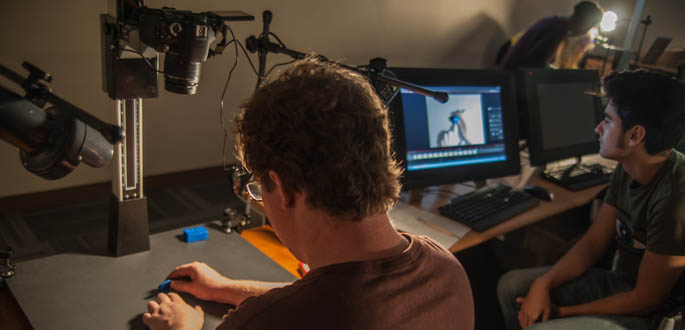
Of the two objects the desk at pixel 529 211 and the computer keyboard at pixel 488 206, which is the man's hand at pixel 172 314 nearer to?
the desk at pixel 529 211

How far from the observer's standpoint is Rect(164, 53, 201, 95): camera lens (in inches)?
47.7

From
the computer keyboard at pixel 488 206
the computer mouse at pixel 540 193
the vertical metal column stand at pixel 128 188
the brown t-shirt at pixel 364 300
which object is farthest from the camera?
the computer mouse at pixel 540 193

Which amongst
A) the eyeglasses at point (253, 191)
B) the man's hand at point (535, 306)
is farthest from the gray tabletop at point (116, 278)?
the man's hand at point (535, 306)

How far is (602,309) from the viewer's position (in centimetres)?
165

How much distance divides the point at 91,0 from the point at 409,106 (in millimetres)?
1897

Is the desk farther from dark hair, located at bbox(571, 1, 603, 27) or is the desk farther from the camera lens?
dark hair, located at bbox(571, 1, 603, 27)

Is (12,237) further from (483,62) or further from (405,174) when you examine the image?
(483,62)

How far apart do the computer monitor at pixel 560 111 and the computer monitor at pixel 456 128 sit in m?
0.15

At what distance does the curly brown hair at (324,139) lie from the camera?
0.81 meters

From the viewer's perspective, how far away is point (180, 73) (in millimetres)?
1222

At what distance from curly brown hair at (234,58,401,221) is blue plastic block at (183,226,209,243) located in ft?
2.55

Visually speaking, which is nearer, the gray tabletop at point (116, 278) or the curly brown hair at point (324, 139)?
the curly brown hair at point (324, 139)

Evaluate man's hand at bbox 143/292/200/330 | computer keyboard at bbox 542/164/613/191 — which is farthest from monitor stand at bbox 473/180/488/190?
man's hand at bbox 143/292/200/330

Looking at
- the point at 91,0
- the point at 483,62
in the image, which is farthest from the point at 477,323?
the point at 483,62
